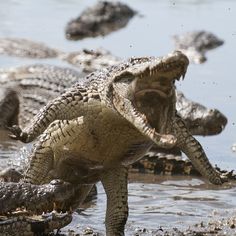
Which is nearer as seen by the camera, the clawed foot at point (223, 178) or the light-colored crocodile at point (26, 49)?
the clawed foot at point (223, 178)

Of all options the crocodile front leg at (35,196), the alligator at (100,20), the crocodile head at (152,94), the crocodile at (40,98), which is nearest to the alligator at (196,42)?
the alligator at (100,20)

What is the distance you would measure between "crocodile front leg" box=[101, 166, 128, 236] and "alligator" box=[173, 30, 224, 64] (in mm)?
9798

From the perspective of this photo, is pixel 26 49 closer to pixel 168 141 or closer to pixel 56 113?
pixel 56 113

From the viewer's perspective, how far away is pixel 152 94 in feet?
21.5

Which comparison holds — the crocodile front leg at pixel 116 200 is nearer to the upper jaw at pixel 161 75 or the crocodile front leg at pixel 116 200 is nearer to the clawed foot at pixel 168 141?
the upper jaw at pixel 161 75

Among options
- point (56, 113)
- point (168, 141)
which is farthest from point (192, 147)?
point (168, 141)

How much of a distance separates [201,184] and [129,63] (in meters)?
3.06

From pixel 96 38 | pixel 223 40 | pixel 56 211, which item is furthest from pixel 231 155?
pixel 96 38

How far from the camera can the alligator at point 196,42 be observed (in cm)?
1730

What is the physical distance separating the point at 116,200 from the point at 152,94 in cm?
115

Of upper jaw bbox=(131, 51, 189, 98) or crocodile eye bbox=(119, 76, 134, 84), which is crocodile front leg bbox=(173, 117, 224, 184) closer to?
crocodile eye bbox=(119, 76, 134, 84)

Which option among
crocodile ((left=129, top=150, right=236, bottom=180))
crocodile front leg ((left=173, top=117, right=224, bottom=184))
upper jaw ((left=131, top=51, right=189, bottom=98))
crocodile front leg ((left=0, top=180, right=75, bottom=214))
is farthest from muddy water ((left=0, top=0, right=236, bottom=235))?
upper jaw ((left=131, top=51, right=189, bottom=98))

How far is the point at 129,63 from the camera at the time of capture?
274 inches

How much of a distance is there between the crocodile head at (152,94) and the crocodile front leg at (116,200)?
0.79m
